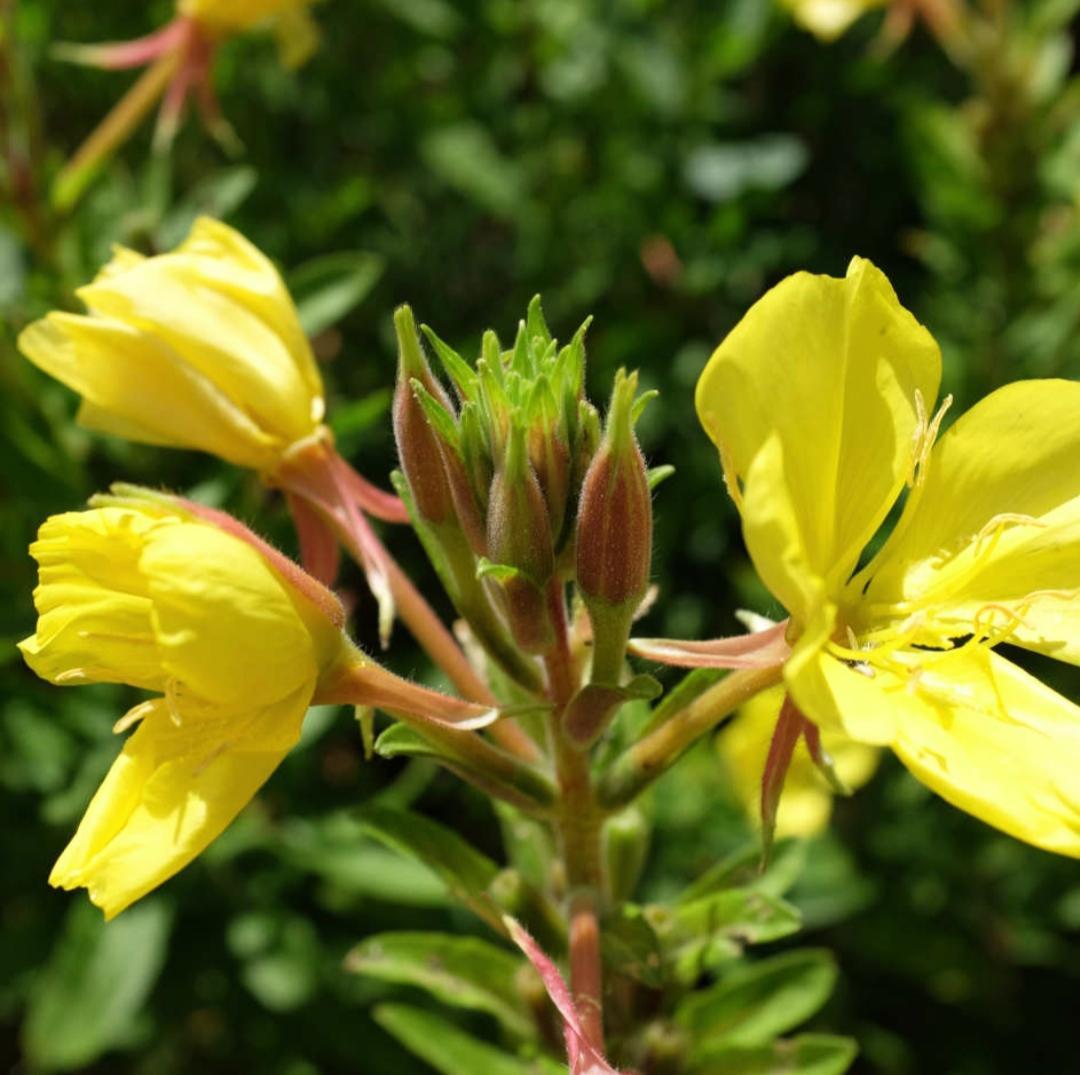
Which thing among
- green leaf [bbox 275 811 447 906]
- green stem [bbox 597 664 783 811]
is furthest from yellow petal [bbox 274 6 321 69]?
green stem [bbox 597 664 783 811]

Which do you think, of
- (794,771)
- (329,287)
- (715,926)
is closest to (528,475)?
(715,926)

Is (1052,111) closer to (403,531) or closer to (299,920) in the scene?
(403,531)

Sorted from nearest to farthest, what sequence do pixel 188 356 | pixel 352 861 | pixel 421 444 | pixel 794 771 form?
pixel 421 444 → pixel 188 356 → pixel 352 861 → pixel 794 771

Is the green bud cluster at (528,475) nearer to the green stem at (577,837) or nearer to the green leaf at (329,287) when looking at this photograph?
the green stem at (577,837)

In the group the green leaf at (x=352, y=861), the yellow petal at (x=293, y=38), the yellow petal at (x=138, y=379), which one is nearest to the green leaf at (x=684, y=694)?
the yellow petal at (x=138, y=379)

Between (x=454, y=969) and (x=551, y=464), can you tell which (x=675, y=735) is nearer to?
(x=551, y=464)

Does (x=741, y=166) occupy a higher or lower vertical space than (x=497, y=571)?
lower
